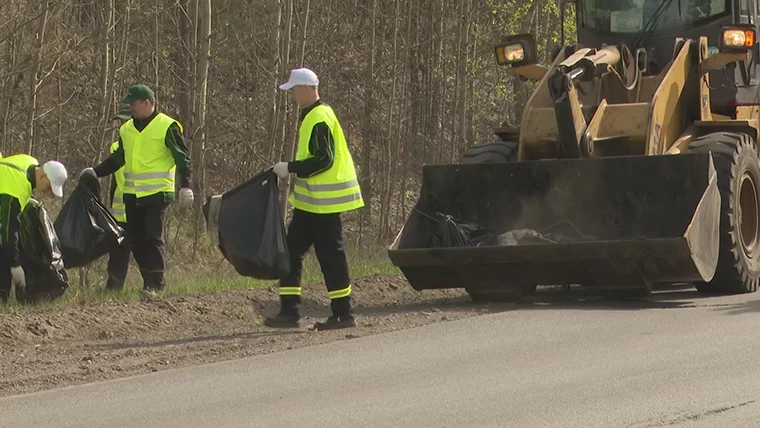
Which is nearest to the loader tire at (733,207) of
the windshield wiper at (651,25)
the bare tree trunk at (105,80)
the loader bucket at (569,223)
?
the loader bucket at (569,223)

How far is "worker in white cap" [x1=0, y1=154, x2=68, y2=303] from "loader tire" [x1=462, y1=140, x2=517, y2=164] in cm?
387

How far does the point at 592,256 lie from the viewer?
10609 mm

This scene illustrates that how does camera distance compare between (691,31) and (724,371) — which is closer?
(724,371)

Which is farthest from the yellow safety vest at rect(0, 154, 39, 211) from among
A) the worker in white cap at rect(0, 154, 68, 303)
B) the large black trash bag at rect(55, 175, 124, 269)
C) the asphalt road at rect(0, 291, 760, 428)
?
the asphalt road at rect(0, 291, 760, 428)

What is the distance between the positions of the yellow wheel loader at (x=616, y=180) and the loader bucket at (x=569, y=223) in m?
0.01

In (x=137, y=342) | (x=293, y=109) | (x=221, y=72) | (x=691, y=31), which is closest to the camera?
(x=137, y=342)

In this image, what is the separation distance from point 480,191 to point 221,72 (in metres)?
17.9

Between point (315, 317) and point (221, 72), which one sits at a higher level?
point (221, 72)

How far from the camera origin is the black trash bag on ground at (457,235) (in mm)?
11391

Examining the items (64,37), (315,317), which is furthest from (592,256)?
(64,37)

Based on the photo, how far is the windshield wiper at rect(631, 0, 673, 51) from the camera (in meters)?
13.3

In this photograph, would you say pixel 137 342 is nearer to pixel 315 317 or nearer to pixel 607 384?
pixel 315 317

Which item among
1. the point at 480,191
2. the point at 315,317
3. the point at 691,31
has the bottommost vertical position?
the point at 315,317

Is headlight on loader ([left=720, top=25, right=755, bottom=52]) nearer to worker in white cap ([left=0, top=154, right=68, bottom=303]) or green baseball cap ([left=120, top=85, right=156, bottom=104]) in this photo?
green baseball cap ([left=120, top=85, right=156, bottom=104])
